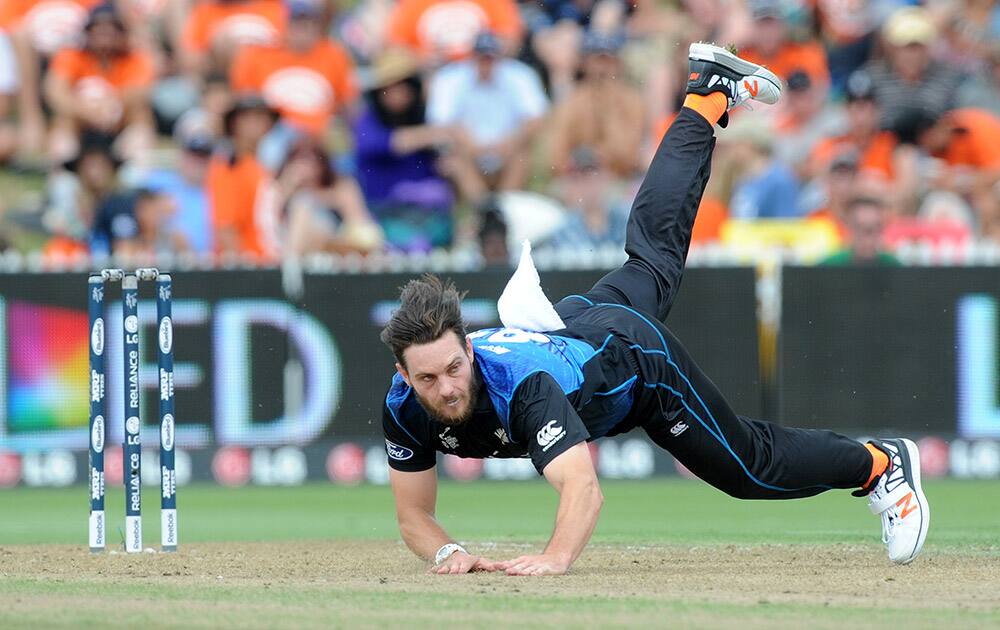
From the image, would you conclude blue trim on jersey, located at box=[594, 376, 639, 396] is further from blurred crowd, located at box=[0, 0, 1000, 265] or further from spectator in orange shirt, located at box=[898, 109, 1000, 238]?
spectator in orange shirt, located at box=[898, 109, 1000, 238]

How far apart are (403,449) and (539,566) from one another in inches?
34.5

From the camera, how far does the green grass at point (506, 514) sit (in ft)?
31.0

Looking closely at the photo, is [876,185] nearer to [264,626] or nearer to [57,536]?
[57,536]

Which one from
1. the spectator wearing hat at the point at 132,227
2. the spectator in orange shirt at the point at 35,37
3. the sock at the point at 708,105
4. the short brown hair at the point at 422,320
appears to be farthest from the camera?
the spectator in orange shirt at the point at 35,37

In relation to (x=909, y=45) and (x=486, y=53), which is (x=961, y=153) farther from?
(x=486, y=53)

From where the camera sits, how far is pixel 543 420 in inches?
254

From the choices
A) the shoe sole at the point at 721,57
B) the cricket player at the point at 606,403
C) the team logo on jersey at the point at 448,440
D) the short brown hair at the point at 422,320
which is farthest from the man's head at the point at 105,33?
the short brown hair at the point at 422,320

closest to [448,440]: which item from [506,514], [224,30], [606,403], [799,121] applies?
[606,403]

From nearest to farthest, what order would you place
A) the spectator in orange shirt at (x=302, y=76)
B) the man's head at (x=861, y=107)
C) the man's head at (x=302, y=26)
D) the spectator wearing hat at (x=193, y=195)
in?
the spectator wearing hat at (x=193, y=195) < the man's head at (x=861, y=107) < the man's head at (x=302, y=26) < the spectator in orange shirt at (x=302, y=76)

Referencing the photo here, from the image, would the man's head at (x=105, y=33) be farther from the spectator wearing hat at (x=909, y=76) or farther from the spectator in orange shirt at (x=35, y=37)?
the spectator wearing hat at (x=909, y=76)

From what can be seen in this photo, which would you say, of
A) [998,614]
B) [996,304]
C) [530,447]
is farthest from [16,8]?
[998,614]

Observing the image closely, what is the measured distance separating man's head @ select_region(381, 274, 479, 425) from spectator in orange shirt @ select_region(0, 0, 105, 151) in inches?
405

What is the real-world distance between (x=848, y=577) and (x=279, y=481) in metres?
7.01

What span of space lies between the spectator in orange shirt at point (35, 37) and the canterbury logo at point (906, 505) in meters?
A: 10.7
